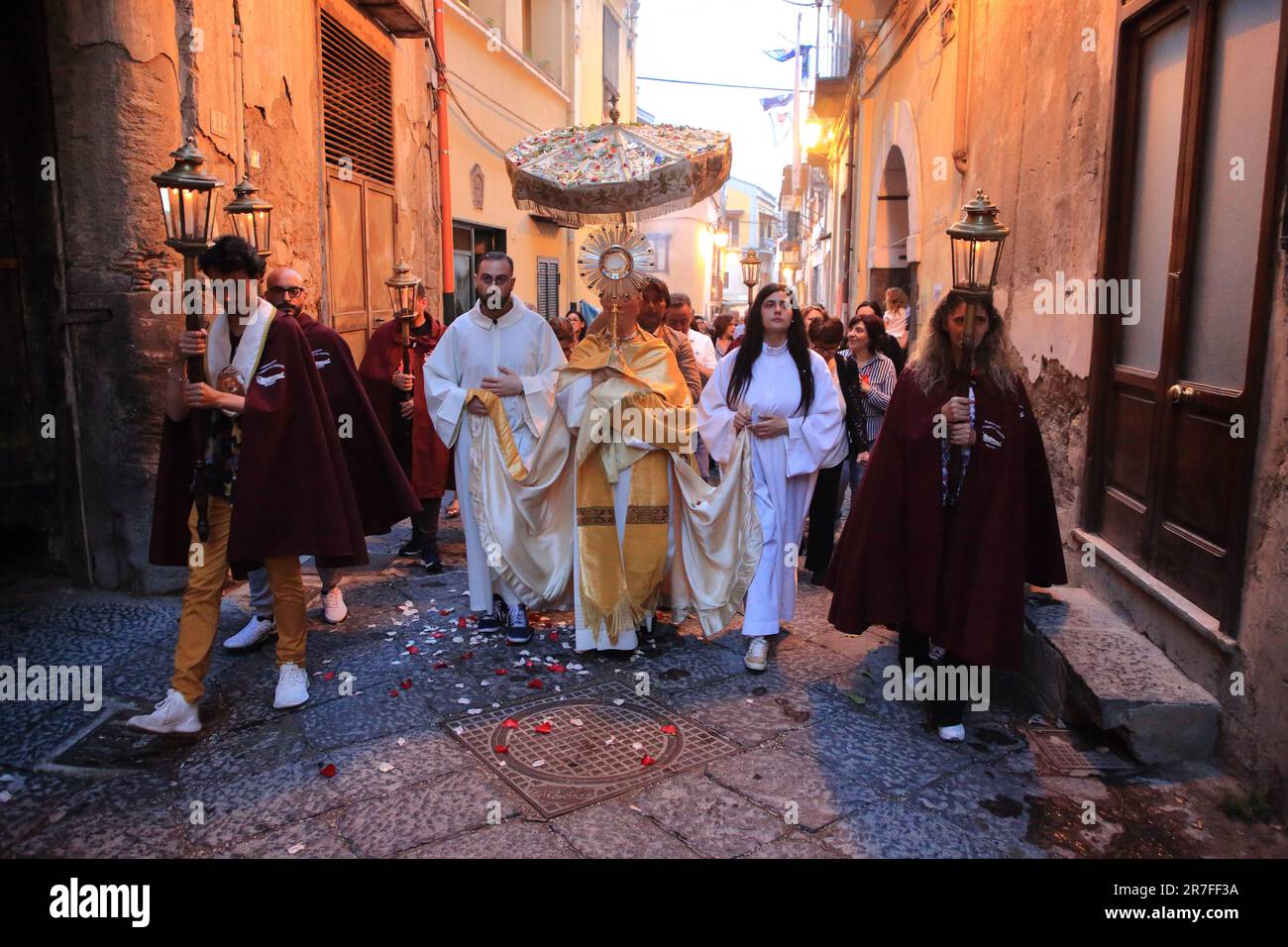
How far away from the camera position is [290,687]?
168 inches

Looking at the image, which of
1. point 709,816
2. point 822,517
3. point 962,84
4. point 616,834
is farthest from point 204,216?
point 962,84

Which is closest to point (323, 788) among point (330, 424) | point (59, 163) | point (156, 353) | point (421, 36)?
point (330, 424)

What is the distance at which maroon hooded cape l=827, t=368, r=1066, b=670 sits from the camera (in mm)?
3982

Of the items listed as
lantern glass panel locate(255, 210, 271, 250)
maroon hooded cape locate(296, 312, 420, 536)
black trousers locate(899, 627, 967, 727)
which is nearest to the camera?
black trousers locate(899, 627, 967, 727)

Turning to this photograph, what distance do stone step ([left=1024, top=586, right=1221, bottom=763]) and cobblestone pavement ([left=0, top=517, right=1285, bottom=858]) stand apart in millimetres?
128

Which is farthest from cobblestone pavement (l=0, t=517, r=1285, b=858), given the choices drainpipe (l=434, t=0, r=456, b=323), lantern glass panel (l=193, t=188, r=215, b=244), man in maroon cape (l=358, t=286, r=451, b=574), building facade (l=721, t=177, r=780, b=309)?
building facade (l=721, t=177, r=780, b=309)

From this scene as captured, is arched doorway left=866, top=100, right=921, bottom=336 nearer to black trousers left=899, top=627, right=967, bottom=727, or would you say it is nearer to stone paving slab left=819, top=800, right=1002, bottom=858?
black trousers left=899, top=627, right=967, bottom=727

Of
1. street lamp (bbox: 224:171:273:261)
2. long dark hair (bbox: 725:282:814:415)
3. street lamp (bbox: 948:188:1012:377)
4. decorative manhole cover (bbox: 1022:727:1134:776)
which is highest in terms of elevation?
street lamp (bbox: 224:171:273:261)

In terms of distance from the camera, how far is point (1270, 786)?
3.40m

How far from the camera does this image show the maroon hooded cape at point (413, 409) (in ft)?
22.5

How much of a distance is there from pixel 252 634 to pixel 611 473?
2007 millimetres

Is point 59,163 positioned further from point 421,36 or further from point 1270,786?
point 1270,786

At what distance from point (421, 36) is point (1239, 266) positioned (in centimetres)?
866

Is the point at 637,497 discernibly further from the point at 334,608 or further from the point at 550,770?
the point at 334,608
